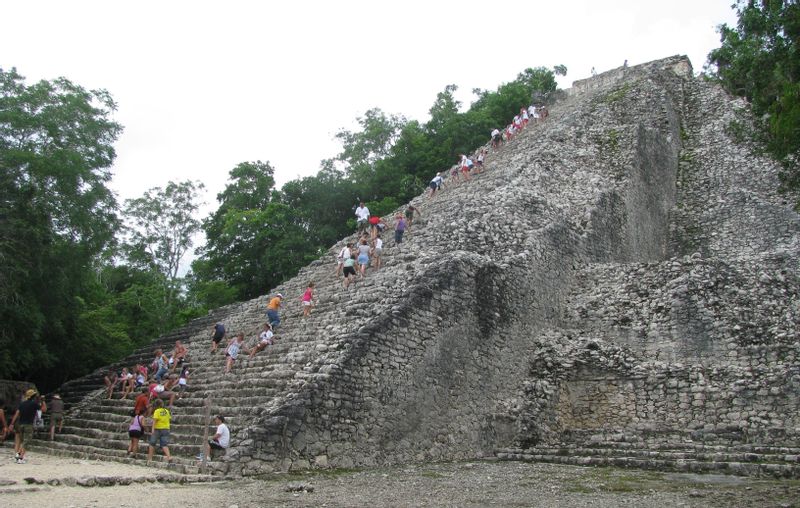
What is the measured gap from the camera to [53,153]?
14875mm

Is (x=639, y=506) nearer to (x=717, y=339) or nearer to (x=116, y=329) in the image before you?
(x=717, y=339)

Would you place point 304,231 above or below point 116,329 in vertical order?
above

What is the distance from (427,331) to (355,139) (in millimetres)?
21301

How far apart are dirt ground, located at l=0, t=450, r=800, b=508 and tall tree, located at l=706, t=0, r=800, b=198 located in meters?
4.61

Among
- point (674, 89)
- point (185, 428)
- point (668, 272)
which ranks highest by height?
point (674, 89)

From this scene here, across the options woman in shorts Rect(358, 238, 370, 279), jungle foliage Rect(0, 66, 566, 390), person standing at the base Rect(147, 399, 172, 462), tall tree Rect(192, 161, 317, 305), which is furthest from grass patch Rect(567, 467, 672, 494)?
tall tree Rect(192, 161, 317, 305)

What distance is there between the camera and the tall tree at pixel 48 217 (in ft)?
43.7

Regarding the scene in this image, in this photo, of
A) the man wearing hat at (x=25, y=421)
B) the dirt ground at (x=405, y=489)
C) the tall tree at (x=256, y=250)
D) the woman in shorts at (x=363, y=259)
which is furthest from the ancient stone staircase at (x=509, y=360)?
the tall tree at (x=256, y=250)

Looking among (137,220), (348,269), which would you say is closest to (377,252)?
(348,269)

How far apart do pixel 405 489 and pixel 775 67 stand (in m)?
8.27

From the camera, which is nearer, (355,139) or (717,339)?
(717,339)

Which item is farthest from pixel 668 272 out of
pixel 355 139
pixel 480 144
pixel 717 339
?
pixel 355 139

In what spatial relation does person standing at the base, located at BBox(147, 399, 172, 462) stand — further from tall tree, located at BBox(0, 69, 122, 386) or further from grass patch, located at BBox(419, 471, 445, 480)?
tall tree, located at BBox(0, 69, 122, 386)

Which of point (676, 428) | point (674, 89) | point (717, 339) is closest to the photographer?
point (676, 428)
